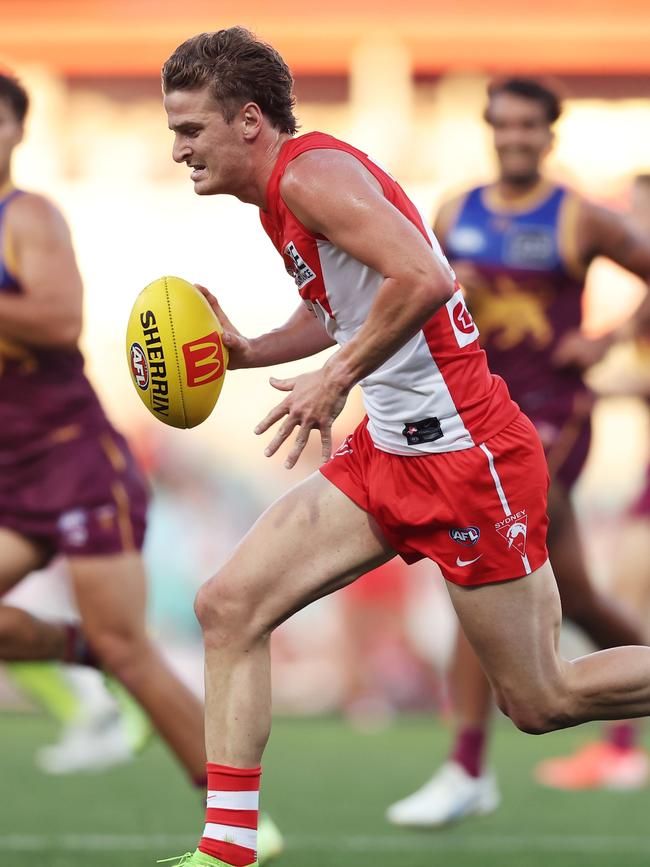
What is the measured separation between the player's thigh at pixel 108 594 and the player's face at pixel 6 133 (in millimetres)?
1350

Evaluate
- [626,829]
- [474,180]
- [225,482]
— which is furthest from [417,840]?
[474,180]

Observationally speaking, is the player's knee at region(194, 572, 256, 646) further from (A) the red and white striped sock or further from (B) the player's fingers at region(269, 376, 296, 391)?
(B) the player's fingers at region(269, 376, 296, 391)

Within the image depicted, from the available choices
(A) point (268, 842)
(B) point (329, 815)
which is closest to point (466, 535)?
(A) point (268, 842)

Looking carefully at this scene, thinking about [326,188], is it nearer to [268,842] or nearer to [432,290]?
[432,290]

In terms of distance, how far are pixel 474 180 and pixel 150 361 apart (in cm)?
845

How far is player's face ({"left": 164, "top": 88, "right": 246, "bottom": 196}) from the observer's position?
12.9 ft

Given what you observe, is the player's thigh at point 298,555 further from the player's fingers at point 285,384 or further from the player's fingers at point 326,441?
the player's fingers at point 285,384

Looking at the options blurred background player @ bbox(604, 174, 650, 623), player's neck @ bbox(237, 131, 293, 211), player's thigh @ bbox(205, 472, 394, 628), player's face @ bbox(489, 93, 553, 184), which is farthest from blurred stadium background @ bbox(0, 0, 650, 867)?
player's neck @ bbox(237, 131, 293, 211)

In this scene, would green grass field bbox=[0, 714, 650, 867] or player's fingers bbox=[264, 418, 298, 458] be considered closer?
player's fingers bbox=[264, 418, 298, 458]

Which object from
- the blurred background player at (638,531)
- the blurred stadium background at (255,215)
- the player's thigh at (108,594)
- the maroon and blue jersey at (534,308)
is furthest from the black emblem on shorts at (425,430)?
the blurred stadium background at (255,215)

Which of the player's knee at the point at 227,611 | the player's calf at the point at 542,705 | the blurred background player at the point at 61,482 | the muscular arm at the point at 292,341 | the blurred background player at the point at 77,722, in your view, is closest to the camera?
the player's knee at the point at 227,611

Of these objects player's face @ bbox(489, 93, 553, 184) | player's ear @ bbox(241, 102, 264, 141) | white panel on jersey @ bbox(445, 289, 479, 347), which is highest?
player's ear @ bbox(241, 102, 264, 141)

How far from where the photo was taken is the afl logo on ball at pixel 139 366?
4105 millimetres

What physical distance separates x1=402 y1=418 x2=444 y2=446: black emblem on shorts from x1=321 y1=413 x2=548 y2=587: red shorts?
0.04 metres
